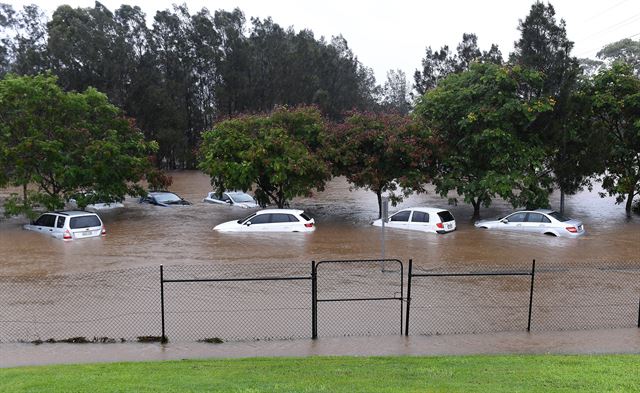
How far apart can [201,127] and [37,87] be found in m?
51.4

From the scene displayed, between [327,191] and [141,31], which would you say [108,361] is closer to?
[327,191]

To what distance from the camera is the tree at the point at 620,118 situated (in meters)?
27.3

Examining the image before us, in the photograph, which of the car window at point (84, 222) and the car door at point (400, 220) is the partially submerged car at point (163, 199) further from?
the car door at point (400, 220)

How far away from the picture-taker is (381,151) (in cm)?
2670

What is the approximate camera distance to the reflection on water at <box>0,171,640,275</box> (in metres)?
19.2

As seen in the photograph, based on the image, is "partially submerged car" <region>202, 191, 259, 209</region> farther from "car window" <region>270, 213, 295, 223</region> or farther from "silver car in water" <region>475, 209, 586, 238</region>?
"silver car in water" <region>475, 209, 586, 238</region>

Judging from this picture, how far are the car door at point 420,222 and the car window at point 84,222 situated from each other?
12498mm

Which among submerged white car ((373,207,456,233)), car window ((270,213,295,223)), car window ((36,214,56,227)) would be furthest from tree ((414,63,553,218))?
car window ((36,214,56,227))

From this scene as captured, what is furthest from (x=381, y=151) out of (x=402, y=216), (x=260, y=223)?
(x=260, y=223)

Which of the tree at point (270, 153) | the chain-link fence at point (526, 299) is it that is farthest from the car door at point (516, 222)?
the tree at point (270, 153)

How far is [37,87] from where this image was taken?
1019 inches

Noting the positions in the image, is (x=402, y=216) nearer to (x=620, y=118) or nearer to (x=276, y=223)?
(x=276, y=223)

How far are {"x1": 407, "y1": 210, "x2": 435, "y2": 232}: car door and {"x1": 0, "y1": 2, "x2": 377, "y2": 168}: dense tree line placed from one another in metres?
43.8

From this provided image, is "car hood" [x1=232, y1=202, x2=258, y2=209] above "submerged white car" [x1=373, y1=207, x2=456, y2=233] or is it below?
below
